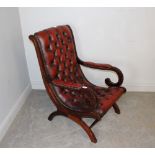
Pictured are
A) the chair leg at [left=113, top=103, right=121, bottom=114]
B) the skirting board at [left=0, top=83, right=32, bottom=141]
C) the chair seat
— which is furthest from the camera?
the chair leg at [left=113, top=103, right=121, bottom=114]

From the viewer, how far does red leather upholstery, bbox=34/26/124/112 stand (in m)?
1.77

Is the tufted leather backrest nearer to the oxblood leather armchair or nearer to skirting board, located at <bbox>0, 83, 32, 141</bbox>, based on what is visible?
the oxblood leather armchair

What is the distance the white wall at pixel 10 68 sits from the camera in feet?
6.55

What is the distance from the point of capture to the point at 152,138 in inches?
74.6

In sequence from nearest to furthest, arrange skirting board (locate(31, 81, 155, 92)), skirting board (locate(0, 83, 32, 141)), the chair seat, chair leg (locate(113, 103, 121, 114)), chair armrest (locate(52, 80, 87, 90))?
chair armrest (locate(52, 80, 87, 90)) < the chair seat < skirting board (locate(0, 83, 32, 141)) < chair leg (locate(113, 103, 121, 114)) < skirting board (locate(31, 81, 155, 92))

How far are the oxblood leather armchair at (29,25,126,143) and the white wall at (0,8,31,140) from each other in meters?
0.45

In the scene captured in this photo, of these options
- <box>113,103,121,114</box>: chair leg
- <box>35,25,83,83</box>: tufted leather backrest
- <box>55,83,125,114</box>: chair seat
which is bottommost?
<box>113,103,121,114</box>: chair leg

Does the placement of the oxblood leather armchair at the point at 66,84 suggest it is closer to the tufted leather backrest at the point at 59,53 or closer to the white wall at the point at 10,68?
the tufted leather backrest at the point at 59,53

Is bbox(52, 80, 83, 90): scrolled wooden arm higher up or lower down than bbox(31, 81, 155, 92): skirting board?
higher up

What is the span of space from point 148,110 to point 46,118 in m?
1.21

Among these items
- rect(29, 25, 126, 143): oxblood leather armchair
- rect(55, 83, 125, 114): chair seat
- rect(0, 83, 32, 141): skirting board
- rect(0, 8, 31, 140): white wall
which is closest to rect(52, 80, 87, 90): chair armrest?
rect(29, 25, 126, 143): oxblood leather armchair

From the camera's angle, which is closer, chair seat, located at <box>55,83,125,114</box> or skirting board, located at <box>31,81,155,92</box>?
chair seat, located at <box>55,83,125,114</box>

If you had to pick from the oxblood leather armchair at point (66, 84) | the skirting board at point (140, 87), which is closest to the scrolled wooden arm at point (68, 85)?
the oxblood leather armchair at point (66, 84)

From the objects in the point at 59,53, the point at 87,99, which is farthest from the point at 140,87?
the point at 59,53
